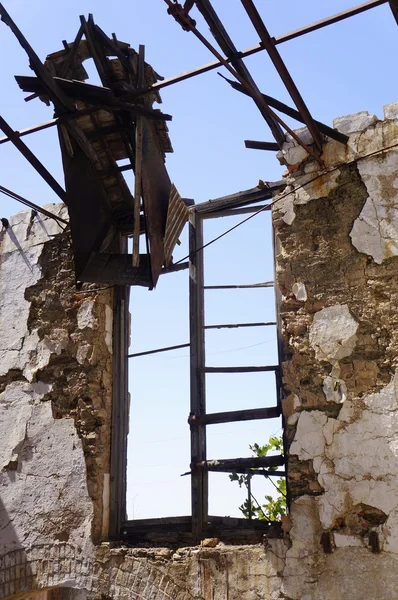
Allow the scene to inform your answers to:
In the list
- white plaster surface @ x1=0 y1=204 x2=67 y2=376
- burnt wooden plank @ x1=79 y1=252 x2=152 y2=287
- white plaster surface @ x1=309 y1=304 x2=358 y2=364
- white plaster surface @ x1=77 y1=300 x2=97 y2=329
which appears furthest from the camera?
white plaster surface @ x1=0 y1=204 x2=67 y2=376

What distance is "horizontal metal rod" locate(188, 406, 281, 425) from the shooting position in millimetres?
5246

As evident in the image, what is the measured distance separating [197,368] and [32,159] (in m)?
2.15

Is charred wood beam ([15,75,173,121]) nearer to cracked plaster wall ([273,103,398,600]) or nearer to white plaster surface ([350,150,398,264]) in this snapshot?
cracked plaster wall ([273,103,398,600])

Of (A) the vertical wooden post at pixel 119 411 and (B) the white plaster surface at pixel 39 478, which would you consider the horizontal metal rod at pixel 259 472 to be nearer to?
(A) the vertical wooden post at pixel 119 411

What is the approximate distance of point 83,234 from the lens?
241 inches

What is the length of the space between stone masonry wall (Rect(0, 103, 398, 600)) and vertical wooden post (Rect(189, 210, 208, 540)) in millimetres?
331

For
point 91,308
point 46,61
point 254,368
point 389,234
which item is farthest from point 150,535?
point 46,61

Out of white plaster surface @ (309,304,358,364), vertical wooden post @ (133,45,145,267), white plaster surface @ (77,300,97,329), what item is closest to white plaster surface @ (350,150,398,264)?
white plaster surface @ (309,304,358,364)

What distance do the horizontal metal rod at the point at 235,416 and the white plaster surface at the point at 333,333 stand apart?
1.84 ft

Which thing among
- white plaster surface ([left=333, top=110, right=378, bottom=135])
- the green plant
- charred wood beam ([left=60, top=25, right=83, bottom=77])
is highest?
charred wood beam ([left=60, top=25, right=83, bottom=77])

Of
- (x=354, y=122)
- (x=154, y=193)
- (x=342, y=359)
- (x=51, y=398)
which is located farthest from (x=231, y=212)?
(x=51, y=398)

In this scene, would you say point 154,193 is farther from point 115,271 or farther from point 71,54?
point 71,54

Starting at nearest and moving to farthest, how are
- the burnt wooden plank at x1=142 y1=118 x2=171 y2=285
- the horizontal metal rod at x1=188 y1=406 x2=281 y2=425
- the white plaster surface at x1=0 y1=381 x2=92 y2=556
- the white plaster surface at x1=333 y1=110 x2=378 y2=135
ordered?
1. the horizontal metal rod at x1=188 y1=406 x2=281 y2=425
2. the white plaster surface at x1=333 y1=110 x2=378 y2=135
3. the burnt wooden plank at x1=142 y1=118 x2=171 y2=285
4. the white plaster surface at x1=0 y1=381 x2=92 y2=556

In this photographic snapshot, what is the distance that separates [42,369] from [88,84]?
241 cm
